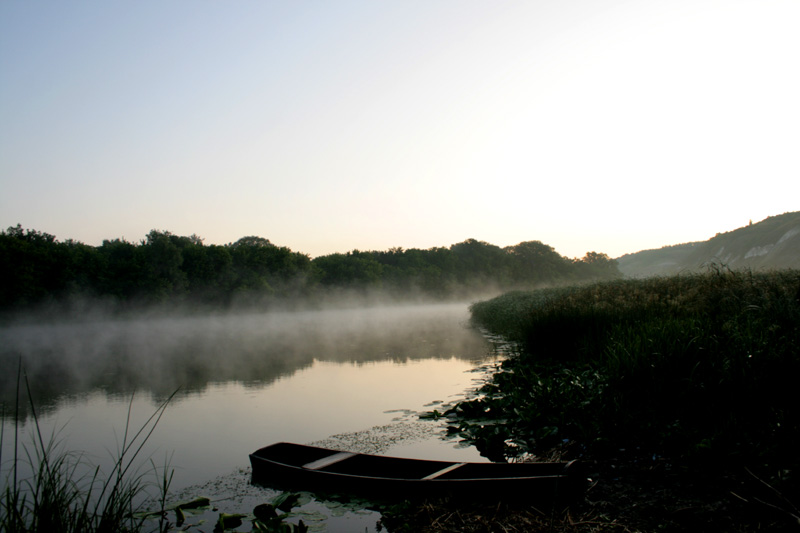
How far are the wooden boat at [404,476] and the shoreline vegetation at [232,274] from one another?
47.3 metres

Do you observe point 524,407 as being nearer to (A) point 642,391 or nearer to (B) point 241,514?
(A) point 642,391

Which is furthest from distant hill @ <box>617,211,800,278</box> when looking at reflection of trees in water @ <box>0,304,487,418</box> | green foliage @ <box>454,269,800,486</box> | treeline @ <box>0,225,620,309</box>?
green foliage @ <box>454,269,800,486</box>

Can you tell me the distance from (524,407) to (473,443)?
96cm

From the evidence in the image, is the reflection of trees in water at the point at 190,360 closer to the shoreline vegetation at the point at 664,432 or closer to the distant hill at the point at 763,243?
the shoreline vegetation at the point at 664,432

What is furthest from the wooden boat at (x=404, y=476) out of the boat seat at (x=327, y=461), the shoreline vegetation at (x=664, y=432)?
the shoreline vegetation at (x=664, y=432)

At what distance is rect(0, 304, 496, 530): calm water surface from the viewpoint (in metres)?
7.79

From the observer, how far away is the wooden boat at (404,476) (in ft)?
15.0

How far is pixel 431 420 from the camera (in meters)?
8.96

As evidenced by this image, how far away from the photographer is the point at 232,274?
236ft

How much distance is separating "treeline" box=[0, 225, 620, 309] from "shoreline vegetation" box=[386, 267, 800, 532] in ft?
176

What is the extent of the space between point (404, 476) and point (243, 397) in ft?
24.2

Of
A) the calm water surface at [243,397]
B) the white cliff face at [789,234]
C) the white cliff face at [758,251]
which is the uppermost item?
the white cliff face at [789,234]

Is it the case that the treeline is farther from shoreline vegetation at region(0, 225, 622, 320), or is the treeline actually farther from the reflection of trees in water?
the reflection of trees in water

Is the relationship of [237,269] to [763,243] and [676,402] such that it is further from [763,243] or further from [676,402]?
[763,243]
